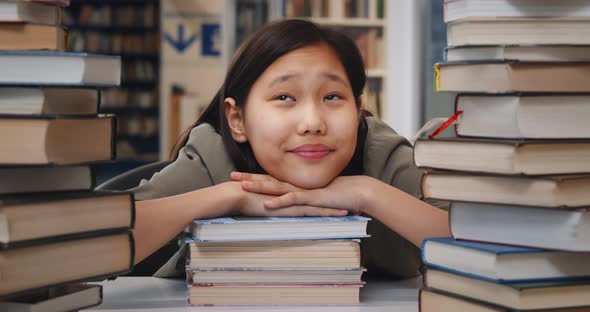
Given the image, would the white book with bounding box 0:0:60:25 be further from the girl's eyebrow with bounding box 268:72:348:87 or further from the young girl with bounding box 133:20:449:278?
the girl's eyebrow with bounding box 268:72:348:87

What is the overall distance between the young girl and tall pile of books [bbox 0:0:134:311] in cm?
25

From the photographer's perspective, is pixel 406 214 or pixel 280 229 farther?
pixel 406 214

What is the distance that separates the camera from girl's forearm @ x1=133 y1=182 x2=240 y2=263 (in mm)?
1176

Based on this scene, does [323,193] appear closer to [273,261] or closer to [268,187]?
[268,187]

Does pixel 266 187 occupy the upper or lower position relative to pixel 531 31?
lower

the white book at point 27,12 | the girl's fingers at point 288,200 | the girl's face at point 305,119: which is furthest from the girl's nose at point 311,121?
the white book at point 27,12

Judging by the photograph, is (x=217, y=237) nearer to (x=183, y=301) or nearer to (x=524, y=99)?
(x=183, y=301)

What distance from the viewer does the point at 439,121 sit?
4.03ft

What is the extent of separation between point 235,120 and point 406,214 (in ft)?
1.34

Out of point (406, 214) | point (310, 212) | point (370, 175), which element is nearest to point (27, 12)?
point (310, 212)

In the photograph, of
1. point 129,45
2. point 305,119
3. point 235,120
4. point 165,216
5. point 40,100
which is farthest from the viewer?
point 129,45

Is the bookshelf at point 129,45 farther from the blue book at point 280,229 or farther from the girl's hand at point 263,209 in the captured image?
the blue book at point 280,229

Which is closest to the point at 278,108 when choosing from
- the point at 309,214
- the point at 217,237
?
the point at 309,214

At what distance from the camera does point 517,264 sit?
0.87 metres
